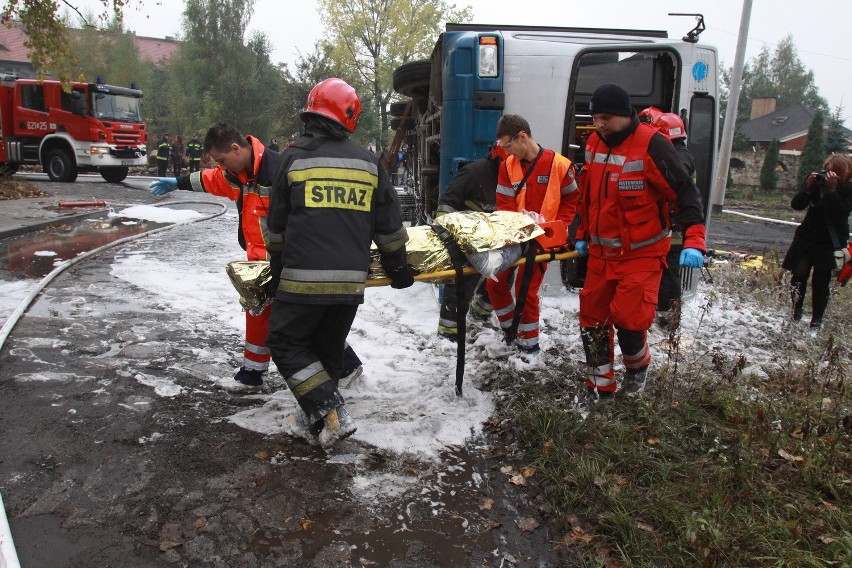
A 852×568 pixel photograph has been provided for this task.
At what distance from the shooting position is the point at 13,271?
23.5 feet

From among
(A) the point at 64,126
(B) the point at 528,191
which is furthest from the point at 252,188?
(A) the point at 64,126

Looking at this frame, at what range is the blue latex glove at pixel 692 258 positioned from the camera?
3383 mm

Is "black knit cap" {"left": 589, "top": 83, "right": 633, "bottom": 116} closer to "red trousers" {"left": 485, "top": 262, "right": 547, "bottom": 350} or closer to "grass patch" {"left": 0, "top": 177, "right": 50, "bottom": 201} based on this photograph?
"red trousers" {"left": 485, "top": 262, "right": 547, "bottom": 350}

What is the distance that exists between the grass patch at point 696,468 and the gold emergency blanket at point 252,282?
1.52 m

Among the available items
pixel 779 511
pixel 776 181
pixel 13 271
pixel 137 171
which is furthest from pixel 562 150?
pixel 776 181

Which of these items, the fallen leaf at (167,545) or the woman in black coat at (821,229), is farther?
the woman in black coat at (821,229)

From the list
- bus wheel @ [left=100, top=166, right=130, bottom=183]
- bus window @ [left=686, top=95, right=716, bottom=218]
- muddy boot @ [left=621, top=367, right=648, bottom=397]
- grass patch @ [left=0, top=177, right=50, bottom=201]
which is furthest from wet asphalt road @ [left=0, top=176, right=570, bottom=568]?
bus wheel @ [left=100, top=166, right=130, bottom=183]

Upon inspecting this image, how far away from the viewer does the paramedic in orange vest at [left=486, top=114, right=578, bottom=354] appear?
4.42 metres

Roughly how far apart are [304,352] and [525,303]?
6.18 feet

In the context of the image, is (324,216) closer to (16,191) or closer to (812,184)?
(812,184)

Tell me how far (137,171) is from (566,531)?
29.9 m

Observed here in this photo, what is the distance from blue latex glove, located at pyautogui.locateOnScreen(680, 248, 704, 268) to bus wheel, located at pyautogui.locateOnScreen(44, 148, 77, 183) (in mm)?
19381

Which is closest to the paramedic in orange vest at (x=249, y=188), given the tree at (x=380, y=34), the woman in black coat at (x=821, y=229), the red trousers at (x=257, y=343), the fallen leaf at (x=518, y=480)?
the red trousers at (x=257, y=343)

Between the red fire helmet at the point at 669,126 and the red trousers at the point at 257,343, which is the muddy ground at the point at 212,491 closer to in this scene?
the red trousers at the point at 257,343
